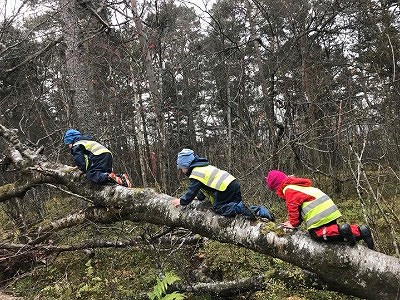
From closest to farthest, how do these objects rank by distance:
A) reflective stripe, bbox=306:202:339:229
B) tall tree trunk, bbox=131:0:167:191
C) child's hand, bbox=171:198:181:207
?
1. reflective stripe, bbox=306:202:339:229
2. child's hand, bbox=171:198:181:207
3. tall tree trunk, bbox=131:0:167:191

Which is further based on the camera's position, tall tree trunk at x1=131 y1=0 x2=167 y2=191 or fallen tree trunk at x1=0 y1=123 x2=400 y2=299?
tall tree trunk at x1=131 y1=0 x2=167 y2=191

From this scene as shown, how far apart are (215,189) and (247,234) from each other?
0.71m

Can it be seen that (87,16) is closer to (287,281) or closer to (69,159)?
(69,159)

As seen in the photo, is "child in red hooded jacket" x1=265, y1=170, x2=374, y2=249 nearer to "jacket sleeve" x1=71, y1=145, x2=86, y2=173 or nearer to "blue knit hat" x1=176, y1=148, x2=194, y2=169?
"blue knit hat" x1=176, y1=148, x2=194, y2=169

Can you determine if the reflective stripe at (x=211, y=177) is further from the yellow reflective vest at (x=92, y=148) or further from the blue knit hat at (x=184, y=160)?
the yellow reflective vest at (x=92, y=148)

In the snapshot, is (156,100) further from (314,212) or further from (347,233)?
(347,233)

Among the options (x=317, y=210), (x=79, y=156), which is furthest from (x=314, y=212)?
(x=79, y=156)

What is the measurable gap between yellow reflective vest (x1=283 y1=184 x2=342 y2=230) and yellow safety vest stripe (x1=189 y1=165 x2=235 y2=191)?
2.59 feet

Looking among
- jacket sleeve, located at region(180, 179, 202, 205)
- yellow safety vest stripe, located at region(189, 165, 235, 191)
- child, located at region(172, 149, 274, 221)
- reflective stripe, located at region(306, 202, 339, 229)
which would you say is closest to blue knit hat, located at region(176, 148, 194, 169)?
child, located at region(172, 149, 274, 221)

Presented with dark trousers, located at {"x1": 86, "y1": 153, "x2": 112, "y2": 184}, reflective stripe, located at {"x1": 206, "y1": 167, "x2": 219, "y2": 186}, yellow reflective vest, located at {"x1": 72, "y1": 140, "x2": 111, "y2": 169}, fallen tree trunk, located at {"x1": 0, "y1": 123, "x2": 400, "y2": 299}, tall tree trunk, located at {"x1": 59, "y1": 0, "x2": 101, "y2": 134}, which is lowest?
fallen tree trunk, located at {"x1": 0, "y1": 123, "x2": 400, "y2": 299}

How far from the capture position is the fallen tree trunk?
304 cm

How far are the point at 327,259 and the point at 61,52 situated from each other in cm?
1062

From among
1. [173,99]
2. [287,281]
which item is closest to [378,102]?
[287,281]

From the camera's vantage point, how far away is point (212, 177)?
430cm
